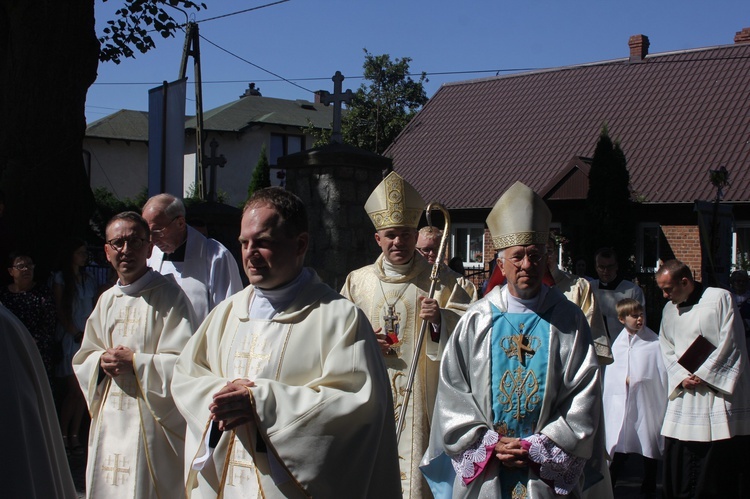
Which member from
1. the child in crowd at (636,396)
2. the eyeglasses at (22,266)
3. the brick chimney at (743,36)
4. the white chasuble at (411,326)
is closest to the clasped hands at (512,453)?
the white chasuble at (411,326)

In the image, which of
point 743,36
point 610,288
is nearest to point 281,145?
point 743,36

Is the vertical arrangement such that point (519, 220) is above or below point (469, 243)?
below

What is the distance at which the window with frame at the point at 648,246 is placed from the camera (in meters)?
22.9

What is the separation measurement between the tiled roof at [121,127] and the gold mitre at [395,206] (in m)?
36.9

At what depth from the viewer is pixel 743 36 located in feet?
88.3

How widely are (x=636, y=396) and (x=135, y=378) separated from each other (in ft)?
15.1

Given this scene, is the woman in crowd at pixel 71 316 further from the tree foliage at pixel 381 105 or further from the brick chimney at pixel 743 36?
the tree foliage at pixel 381 105

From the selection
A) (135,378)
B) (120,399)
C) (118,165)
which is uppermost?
(118,165)


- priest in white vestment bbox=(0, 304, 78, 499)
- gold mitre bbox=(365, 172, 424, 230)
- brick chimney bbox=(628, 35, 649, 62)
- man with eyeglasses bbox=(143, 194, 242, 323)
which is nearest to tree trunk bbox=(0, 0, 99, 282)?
man with eyeglasses bbox=(143, 194, 242, 323)

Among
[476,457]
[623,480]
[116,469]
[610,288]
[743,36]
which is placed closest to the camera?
[476,457]

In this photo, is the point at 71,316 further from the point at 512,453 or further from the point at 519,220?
the point at 512,453

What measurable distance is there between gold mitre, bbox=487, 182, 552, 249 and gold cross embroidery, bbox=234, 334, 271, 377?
161 centimetres

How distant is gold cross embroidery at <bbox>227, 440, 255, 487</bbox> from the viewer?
342 cm

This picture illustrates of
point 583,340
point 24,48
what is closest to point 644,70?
point 24,48
